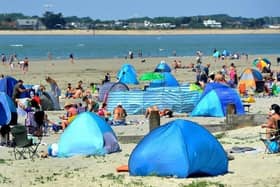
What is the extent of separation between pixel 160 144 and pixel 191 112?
38.3ft

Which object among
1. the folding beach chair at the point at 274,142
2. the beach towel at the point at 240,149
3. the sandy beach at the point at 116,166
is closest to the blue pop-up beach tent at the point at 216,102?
the sandy beach at the point at 116,166

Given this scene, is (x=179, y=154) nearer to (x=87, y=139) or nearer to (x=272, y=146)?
(x=272, y=146)

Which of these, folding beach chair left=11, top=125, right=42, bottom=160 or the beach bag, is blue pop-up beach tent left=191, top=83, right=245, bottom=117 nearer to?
the beach bag

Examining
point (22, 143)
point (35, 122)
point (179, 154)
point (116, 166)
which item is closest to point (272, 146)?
point (179, 154)

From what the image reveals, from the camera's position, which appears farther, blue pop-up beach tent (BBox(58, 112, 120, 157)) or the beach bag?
blue pop-up beach tent (BBox(58, 112, 120, 157))

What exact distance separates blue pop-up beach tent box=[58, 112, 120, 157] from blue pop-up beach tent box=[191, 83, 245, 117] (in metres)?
8.13

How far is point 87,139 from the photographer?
17562 millimetres

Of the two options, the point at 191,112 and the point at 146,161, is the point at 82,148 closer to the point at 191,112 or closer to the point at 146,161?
the point at 146,161

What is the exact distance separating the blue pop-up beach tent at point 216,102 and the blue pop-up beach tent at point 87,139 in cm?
813

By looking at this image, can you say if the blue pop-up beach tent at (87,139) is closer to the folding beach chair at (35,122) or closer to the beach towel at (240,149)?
the beach towel at (240,149)

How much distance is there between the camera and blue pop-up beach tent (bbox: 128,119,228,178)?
14.4 meters

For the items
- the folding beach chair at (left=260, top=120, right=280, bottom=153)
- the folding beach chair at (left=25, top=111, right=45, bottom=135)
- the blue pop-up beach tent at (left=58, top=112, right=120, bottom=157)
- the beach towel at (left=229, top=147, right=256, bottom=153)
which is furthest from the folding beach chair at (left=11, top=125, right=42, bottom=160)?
the folding beach chair at (left=260, top=120, right=280, bottom=153)

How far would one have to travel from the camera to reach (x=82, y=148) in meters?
17.5

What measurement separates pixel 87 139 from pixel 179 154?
3.66m
